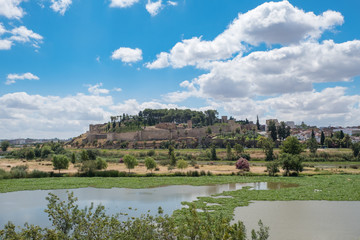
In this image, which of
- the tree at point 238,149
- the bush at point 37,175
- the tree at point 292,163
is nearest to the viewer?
the tree at point 292,163

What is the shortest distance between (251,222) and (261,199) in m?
6.21

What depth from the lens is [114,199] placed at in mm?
22500

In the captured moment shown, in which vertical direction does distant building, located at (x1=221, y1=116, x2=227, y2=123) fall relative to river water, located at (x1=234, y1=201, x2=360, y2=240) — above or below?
above

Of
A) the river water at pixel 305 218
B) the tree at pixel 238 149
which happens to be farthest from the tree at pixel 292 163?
the tree at pixel 238 149

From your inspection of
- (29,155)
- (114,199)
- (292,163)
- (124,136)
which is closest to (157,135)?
(124,136)

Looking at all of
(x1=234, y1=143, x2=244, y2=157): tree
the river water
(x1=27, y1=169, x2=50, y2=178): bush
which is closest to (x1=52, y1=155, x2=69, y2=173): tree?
(x1=27, y1=169, x2=50, y2=178): bush

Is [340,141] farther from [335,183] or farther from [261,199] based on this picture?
[261,199]

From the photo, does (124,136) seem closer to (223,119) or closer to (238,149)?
(223,119)

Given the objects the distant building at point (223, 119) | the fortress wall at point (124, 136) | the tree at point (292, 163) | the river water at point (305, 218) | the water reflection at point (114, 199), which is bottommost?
the water reflection at point (114, 199)

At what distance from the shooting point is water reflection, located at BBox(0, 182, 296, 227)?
59.6 ft

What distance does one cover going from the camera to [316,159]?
189 ft

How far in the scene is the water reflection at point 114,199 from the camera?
1817cm

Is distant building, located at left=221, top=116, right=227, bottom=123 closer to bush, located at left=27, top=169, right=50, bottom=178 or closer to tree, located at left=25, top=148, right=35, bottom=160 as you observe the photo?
tree, located at left=25, top=148, right=35, bottom=160

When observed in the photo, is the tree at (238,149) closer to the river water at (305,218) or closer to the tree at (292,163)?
the tree at (292,163)
